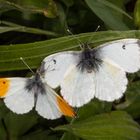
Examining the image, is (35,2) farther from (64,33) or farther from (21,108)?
(21,108)

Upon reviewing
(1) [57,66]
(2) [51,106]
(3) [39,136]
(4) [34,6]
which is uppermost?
(4) [34,6]

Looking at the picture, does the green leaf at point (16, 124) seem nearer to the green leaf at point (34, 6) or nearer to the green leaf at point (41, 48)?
the green leaf at point (41, 48)

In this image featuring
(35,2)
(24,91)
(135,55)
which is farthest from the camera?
(35,2)

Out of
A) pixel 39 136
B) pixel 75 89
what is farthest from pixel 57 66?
pixel 39 136

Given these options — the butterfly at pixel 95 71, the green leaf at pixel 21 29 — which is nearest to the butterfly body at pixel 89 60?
the butterfly at pixel 95 71

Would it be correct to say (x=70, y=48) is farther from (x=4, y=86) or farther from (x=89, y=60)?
(x=4, y=86)

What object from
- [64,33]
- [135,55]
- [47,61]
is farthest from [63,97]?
[64,33]

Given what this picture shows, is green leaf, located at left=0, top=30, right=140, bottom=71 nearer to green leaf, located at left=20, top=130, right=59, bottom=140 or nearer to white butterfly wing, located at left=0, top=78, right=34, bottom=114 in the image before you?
white butterfly wing, located at left=0, top=78, right=34, bottom=114
